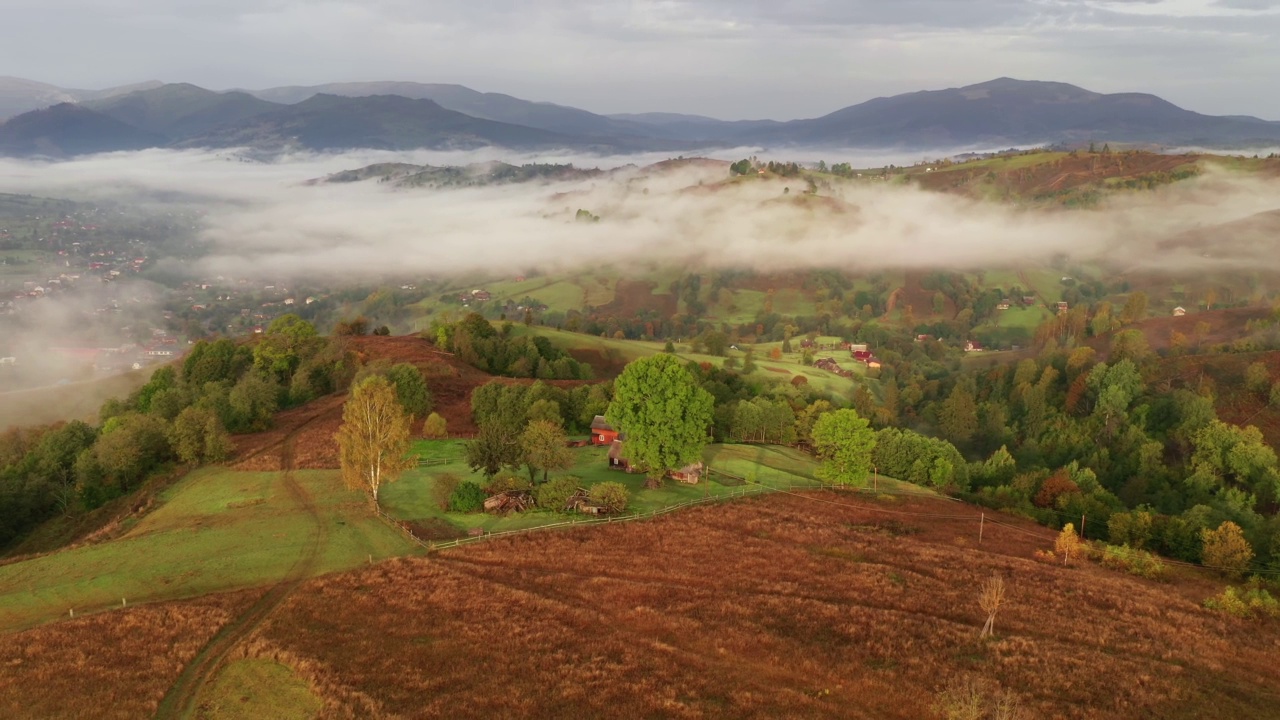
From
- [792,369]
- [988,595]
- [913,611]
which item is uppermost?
[988,595]

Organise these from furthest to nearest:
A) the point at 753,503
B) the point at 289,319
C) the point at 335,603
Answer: the point at 289,319 → the point at 753,503 → the point at 335,603

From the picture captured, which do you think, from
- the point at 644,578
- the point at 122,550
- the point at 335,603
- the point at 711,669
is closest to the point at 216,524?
the point at 122,550

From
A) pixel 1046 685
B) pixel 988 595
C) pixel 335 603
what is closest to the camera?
pixel 1046 685

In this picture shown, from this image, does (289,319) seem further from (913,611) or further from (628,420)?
(913,611)

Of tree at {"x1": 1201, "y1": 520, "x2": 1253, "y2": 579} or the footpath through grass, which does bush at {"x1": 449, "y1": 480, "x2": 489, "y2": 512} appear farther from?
tree at {"x1": 1201, "y1": 520, "x2": 1253, "y2": 579}

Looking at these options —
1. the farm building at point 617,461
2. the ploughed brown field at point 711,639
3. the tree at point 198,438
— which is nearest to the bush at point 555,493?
the ploughed brown field at point 711,639
